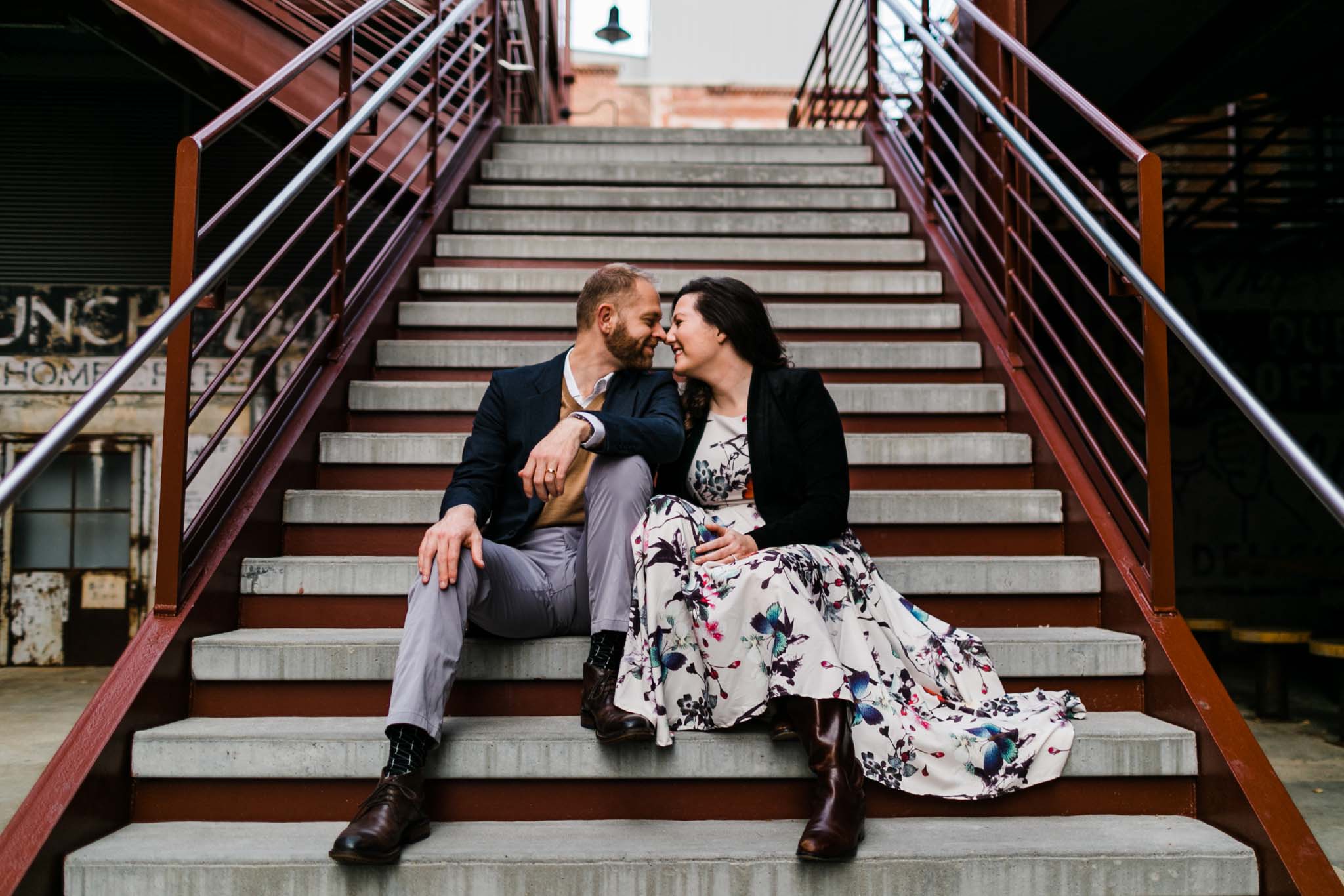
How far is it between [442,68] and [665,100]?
44.7 feet

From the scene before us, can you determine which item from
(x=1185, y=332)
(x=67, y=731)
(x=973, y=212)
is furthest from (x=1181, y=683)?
(x=67, y=731)

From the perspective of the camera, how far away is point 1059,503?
2844 mm

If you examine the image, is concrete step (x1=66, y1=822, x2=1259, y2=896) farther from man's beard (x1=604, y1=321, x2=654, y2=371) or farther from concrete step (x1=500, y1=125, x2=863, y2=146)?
concrete step (x1=500, y1=125, x2=863, y2=146)

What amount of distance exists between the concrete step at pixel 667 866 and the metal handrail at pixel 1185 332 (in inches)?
29.6

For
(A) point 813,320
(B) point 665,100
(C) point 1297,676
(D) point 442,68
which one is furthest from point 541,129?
(B) point 665,100

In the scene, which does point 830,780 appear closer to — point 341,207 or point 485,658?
point 485,658

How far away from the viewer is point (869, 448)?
311cm

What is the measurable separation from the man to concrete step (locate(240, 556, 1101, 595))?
35 centimetres

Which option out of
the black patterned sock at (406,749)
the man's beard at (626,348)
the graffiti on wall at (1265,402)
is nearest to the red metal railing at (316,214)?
the black patterned sock at (406,749)

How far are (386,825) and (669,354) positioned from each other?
2.04 metres

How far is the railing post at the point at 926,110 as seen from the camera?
405cm

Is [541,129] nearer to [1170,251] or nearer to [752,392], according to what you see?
[752,392]

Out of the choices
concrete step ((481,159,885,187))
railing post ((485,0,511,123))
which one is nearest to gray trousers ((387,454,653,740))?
concrete step ((481,159,885,187))

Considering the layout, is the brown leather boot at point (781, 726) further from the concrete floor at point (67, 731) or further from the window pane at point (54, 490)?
the window pane at point (54, 490)
